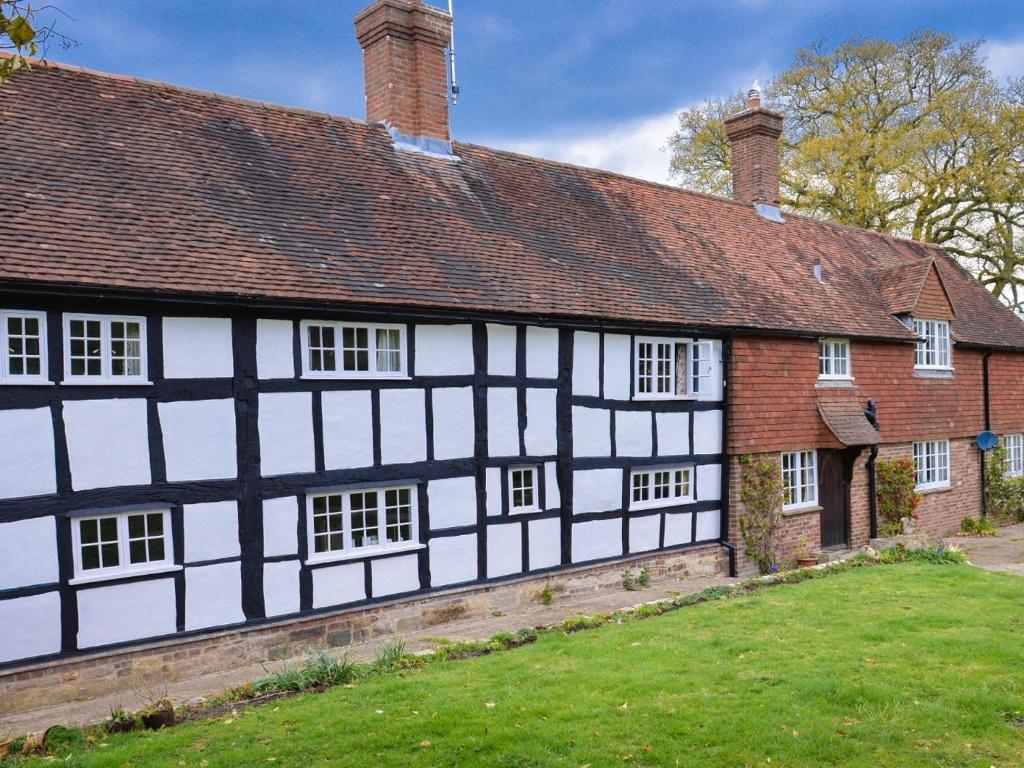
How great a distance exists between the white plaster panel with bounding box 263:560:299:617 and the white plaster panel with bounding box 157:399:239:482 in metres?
1.37

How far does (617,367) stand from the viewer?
47.5 ft

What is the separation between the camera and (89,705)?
29.6 feet

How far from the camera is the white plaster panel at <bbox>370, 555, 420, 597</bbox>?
11.6 meters

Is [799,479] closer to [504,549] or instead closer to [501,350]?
[504,549]

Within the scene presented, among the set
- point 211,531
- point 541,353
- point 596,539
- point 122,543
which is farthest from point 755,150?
point 122,543

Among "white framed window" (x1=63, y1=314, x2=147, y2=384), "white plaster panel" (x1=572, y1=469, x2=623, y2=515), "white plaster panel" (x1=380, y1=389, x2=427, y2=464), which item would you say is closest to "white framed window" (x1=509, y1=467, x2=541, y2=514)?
"white plaster panel" (x1=572, y1=469, x2=623, y2=515)

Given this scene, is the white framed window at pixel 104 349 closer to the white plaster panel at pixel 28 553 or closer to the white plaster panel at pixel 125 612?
the white plaster panel at pixel 28 553

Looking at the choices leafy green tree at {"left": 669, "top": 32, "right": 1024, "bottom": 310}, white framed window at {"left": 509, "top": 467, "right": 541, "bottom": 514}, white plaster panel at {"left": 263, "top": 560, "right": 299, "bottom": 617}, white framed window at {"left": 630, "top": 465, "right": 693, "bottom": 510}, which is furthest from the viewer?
leafy green tree at {"left": 669, "top": 32, "right": 1024, "bottom": 310}

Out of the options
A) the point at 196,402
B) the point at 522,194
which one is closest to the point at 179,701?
the point at 196,402

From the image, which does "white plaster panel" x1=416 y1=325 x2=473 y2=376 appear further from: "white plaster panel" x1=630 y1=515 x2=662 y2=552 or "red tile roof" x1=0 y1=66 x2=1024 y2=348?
"white plaster panel" x1=630 y1=515 x2=662 y2=552

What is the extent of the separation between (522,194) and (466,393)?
18.7ft

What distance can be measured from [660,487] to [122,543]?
9155 millimetres

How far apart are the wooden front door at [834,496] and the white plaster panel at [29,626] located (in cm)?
1457

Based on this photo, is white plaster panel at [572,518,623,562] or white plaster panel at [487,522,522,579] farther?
white plaster panel at [572,518,623,562]
